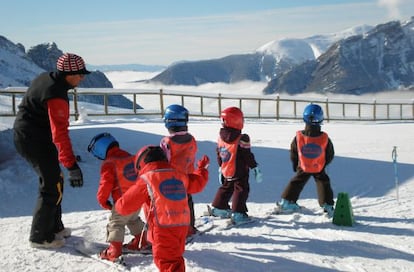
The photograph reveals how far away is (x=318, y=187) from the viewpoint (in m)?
6.36

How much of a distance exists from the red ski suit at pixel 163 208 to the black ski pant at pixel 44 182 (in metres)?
1.26

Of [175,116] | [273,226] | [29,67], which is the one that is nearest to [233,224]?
[273,226]

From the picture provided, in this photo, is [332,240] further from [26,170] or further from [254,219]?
[26,170]

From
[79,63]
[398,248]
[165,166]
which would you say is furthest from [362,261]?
[79,63]

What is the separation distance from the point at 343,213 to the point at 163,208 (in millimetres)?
2789

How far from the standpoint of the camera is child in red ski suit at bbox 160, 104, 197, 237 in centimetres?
498

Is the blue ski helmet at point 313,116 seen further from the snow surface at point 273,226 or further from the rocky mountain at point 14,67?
the rocky mountain at point 14,67

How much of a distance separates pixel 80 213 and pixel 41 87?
2.45 meters

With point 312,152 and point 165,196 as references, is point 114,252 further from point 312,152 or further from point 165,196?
point 312,152

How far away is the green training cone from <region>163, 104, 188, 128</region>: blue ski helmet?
2227 mm

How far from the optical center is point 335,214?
5.83 meters

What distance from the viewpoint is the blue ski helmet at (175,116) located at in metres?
4.95

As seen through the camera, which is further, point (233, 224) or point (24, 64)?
point (24, 64)

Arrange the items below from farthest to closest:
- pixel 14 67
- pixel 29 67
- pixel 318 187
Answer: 1. pixel 29 67
2. pixel 14 67
3. pixel 318 187
